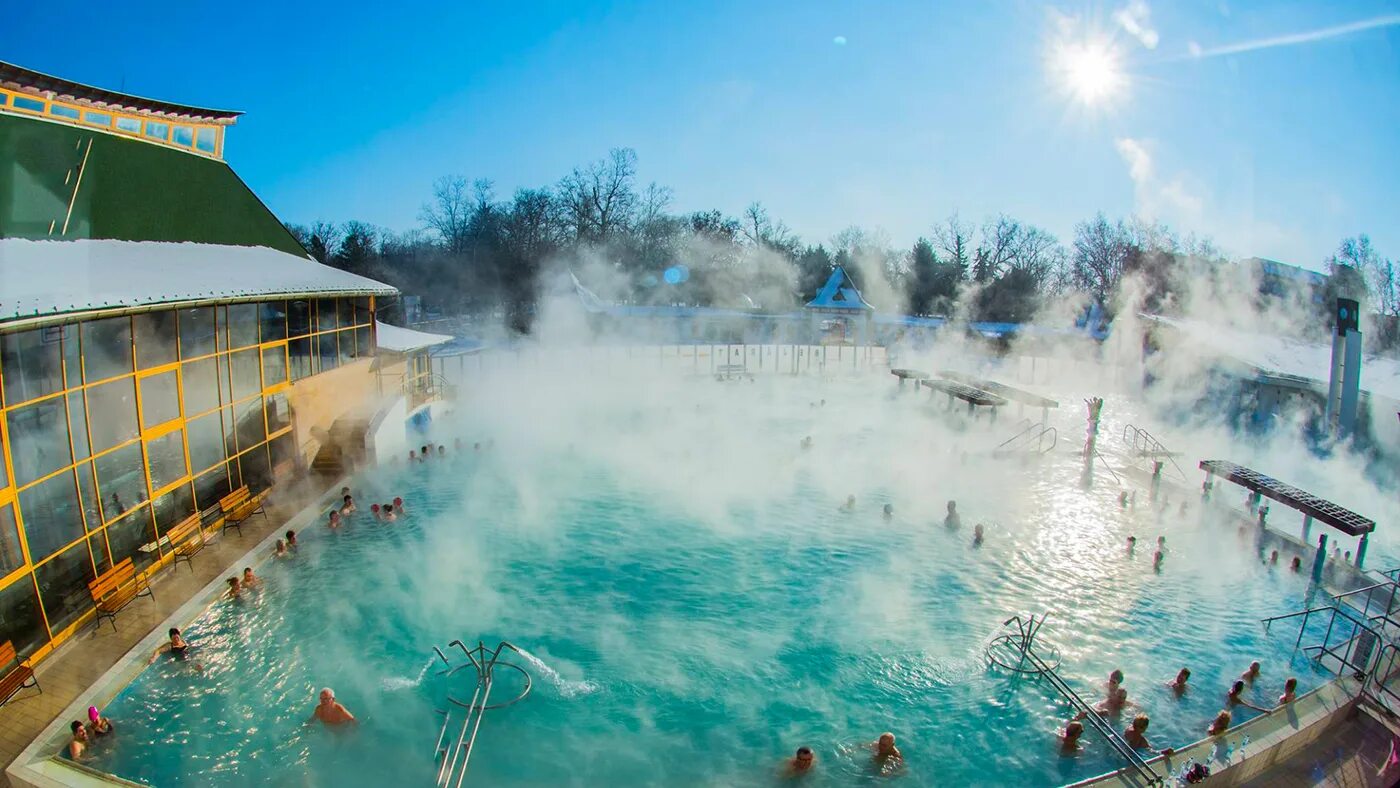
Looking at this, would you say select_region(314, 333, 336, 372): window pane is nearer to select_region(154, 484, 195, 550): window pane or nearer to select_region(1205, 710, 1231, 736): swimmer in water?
select_region(154, 484, 195, 550): window pane

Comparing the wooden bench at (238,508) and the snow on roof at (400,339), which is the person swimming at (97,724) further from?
the snow on roof at (400,339)

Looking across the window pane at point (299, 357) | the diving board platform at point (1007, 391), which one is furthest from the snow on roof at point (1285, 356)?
the window pane at point (299, 357)

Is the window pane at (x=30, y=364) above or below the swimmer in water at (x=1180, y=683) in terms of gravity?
above

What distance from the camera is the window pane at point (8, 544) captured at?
760cm

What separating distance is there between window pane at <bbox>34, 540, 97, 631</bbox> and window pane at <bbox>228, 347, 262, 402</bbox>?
4084mm

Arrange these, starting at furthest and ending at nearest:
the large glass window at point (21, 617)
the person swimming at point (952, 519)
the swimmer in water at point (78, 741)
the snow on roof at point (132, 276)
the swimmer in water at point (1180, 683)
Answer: the person swimming at point (952, 519), the swimmer in water at point (1180, 683), the large glass window at point (21, 617), the snow on roof at point (132, 276), the swimmer in water at point (78, 741)

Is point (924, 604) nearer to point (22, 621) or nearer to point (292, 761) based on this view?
point (292, 761)

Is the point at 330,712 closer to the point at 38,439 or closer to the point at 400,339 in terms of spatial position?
the point at 38,439

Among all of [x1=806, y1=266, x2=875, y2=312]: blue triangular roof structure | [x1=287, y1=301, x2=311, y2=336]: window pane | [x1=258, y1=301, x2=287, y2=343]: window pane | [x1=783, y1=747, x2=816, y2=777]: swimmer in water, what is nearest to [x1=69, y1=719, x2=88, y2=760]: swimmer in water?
[x1=783, y1=747, x2=816, y2=777]: swimmer in water

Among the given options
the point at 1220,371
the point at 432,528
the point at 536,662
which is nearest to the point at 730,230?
the point at 1220,371

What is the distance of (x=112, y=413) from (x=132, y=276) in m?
1.91

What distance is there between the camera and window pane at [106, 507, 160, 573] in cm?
945

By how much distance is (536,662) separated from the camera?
30.8ft

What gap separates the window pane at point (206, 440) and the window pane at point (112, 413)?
1296mm
